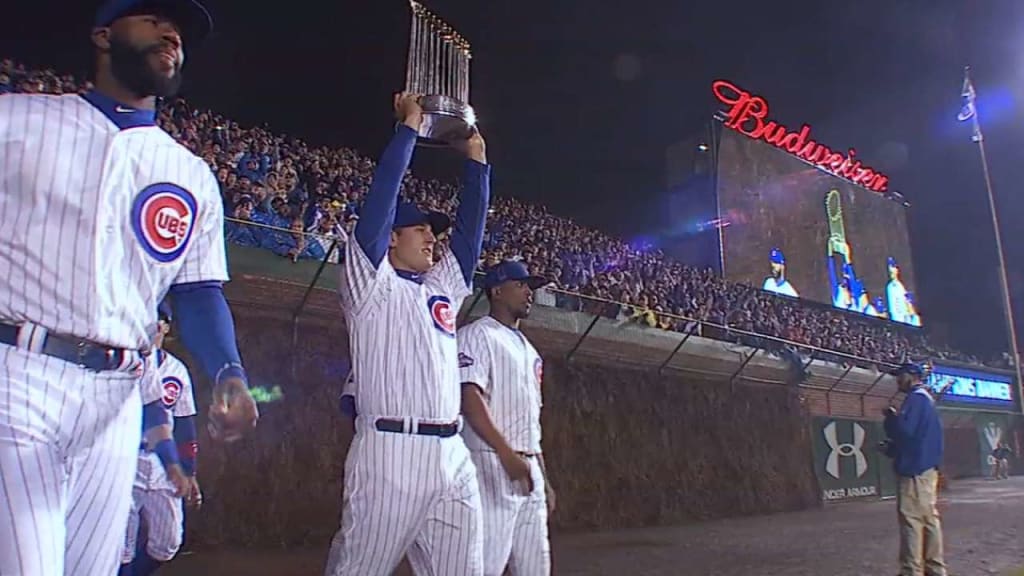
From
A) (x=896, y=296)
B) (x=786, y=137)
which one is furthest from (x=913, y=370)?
(x=896, y=296)

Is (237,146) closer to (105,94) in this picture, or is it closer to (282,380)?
(282,380)

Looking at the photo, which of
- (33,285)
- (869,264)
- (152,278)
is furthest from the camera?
(869,264)

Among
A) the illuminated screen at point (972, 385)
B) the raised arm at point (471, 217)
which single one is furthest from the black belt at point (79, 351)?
the illuminated screen at point (972, 385)

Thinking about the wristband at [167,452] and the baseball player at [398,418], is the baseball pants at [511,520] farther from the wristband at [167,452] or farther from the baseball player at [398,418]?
the wristband at [167,452]

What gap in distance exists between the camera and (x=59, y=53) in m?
11.8

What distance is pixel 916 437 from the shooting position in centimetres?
633

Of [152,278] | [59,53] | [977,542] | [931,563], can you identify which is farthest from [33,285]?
[59,53]

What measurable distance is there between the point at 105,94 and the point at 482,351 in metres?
2.22

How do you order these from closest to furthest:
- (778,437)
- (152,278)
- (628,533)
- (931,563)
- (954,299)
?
(152,278) → (931,563) → (628,533) → (778,437) → (954,299)

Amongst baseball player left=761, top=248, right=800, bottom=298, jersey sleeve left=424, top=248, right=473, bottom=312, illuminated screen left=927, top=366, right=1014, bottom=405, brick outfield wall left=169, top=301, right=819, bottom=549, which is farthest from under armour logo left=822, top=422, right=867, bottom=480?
jersey sleeve left=424, top=248, right=473, bottom=312

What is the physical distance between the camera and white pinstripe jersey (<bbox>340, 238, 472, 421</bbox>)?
3000 millimetres

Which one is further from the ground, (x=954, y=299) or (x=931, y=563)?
(x=954, y=299)

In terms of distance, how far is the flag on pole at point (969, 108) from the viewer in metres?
22.5

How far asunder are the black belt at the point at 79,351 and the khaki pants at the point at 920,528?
5933 mm
